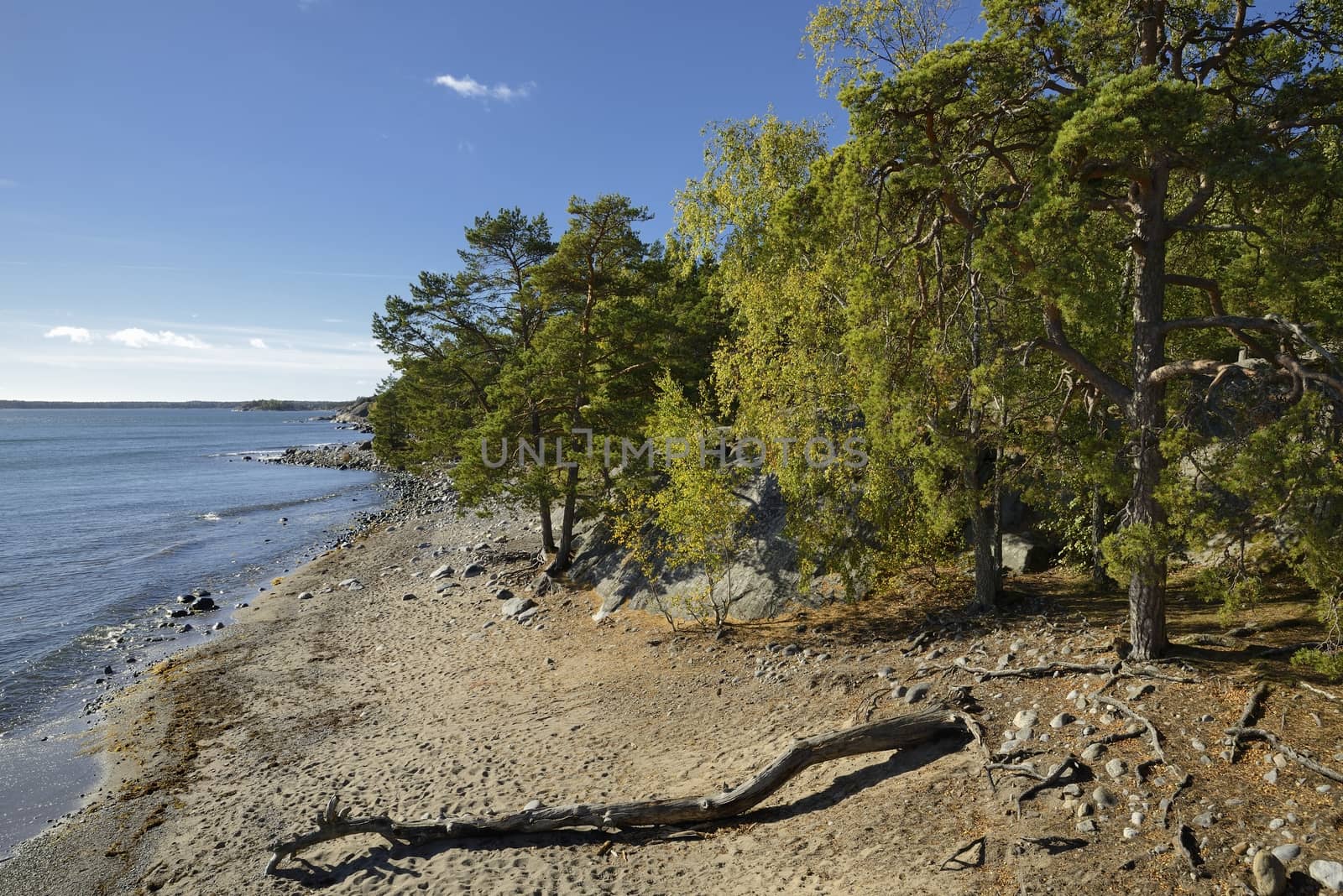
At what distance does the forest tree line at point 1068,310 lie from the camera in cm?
795

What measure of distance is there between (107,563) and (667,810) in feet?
121

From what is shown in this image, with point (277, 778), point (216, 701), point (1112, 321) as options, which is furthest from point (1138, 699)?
point (216, 701)

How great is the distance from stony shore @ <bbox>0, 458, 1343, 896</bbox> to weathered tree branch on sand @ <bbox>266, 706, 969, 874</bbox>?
0.83 feet

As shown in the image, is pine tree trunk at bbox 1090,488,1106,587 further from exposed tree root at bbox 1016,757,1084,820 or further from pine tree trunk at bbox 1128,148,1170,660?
exposed tree root at bbox 1016,757,1084,820

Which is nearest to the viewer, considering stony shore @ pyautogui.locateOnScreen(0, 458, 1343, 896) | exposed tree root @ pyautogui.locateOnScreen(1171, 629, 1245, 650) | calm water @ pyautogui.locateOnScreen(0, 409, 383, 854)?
stony shore @ pyautogui.locateOnScreen(0, 458, 1343, 896)

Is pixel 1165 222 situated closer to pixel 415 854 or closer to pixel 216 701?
pixel 415 854

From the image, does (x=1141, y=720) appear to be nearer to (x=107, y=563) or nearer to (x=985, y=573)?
(x=985, y=573)

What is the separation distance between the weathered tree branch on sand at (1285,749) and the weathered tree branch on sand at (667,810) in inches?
124

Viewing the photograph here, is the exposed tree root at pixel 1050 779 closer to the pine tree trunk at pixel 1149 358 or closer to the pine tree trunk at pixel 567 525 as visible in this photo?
Answer: the pine tree trunk at pixel 1149 358

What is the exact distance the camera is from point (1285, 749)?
7109 millimetres

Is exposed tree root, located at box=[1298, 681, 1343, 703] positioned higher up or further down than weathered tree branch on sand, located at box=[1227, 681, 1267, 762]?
higher up

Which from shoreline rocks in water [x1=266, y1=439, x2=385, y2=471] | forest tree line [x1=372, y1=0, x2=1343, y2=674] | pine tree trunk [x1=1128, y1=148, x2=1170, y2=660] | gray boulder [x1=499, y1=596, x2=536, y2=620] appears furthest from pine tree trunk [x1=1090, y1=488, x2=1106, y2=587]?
shoreline rocks in water [x1=266, y1=439, x2=385, y2=471]

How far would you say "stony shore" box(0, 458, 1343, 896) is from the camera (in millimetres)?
6957

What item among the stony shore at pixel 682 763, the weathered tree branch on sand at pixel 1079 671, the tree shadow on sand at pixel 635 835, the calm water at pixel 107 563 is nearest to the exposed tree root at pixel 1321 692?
the stony shore at pixel 682 763
